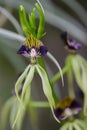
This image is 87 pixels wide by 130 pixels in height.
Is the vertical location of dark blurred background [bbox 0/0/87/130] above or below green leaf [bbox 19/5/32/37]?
below

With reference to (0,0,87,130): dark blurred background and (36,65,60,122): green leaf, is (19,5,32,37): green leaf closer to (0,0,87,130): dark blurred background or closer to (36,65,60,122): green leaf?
(36,65,60,122): green leaf

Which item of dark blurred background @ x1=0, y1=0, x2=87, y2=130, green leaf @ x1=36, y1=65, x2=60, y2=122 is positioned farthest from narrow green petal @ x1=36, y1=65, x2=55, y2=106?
dark blurred background @ x1=0, y1=0, x2=87, y2=130

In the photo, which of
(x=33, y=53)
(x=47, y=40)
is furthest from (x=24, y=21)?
(x=47, y=40)

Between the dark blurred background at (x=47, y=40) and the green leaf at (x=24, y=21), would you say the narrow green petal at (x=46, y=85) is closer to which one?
the green leaf at (x=24, y=21)

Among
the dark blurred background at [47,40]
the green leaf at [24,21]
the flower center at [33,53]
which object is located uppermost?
the green leaf at [24,21]

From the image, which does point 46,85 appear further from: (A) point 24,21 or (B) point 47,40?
(B) point 47,40

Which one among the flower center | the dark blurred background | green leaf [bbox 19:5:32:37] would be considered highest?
green leaf [bbox 19:5:32:37]

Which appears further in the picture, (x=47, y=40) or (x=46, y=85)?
(x=47, y=40)

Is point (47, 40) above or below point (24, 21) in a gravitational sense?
below

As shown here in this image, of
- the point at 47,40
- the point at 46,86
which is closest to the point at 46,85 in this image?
the point at 46,86

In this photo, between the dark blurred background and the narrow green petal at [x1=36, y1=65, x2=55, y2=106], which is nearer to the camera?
the narrow green petal at [x1=36, y1=65, x2=55, y2=106]

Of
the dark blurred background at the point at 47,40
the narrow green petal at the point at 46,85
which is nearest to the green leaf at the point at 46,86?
the narrow green petal at the point at 46,85
